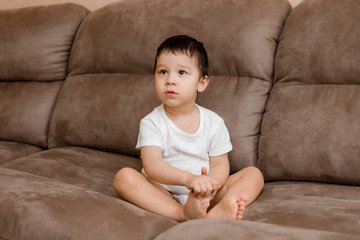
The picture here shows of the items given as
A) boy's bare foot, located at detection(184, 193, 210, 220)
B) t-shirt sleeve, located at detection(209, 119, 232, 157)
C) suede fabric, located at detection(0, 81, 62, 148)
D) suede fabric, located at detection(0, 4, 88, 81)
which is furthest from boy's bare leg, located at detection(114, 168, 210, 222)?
suede fabric, located at detection(0, 4, 88, 81)

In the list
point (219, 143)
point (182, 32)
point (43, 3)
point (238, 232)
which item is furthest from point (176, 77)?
point (43, 3)

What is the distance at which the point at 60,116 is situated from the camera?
1821 millimetres

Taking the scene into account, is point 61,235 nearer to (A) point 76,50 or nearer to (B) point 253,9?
(B) point 253,9

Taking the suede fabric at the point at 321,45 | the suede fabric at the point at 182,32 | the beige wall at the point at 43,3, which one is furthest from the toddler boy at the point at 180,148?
the beige wall at the point at 43,3

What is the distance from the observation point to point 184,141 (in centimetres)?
133

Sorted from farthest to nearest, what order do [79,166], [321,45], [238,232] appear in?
[79,166] < [321,45] < [238,232]

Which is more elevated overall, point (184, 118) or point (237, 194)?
point (184, 118)

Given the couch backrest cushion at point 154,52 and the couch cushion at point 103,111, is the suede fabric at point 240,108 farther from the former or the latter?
the couch cushion at point 103,111

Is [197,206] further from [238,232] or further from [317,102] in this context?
[317,102]

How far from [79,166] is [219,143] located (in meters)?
0.57

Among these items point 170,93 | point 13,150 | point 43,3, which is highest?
point 43,3

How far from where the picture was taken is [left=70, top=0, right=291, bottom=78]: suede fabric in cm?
150

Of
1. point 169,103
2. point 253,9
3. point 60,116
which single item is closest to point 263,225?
Result: point 169,103

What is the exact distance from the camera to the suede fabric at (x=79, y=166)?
4.36ft
